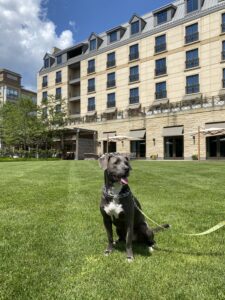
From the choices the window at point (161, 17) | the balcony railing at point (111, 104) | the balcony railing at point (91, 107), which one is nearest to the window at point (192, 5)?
the window at point (161, 17)

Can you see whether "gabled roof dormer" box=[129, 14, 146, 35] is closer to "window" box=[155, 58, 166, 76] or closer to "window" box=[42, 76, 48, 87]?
"window" box=[155, 58, 166, 76]

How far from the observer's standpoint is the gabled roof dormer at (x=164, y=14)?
39.4 meters

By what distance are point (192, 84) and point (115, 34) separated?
15.8 metres

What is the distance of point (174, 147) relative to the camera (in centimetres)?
3491

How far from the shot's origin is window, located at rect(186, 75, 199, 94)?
35938mm

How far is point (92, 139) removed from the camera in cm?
4312

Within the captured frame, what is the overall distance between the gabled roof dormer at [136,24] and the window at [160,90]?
335 inches

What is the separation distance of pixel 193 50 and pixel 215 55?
294 centimetres

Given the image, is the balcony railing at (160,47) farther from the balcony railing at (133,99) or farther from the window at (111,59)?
the window at (111,59)

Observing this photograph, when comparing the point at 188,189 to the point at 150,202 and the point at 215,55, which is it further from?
the point at 215,55

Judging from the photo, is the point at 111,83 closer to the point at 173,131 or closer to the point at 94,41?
the point at 94,41

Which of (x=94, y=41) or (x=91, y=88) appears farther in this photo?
A: (x=94, y=41)

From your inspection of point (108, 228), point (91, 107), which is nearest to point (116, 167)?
point (108, 228)

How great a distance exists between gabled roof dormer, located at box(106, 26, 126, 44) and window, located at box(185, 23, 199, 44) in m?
11.0
